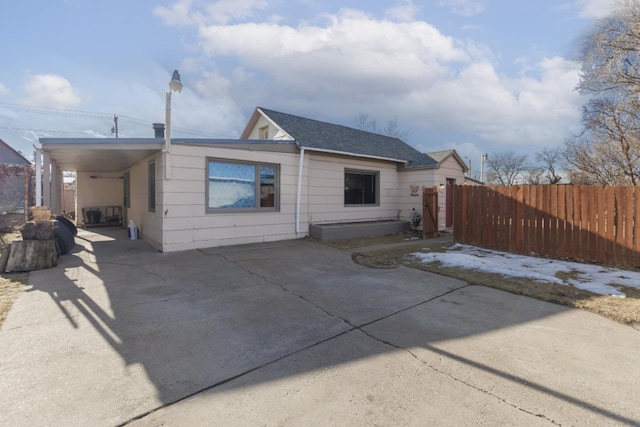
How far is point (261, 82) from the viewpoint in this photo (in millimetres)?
23766

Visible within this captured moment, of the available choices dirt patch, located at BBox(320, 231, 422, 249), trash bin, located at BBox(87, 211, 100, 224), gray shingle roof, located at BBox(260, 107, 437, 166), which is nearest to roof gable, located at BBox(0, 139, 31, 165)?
trash bin, located at BBox(87, 211, 100, 224)

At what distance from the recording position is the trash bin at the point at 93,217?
521 inches

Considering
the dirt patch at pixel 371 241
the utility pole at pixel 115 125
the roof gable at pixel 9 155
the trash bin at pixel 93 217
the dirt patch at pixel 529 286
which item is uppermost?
the utility pole at pixel 115 125

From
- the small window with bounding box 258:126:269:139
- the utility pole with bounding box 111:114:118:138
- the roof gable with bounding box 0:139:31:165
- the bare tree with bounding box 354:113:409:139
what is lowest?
the small window with bounding box 258:126:269:139

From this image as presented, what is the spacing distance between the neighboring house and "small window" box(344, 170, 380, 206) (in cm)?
1275

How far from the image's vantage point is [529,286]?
487 cm

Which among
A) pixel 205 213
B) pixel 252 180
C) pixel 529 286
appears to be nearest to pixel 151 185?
pixel 205 213

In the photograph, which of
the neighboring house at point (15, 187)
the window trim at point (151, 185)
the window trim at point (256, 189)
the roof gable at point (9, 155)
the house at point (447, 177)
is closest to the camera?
the window trim at point (256, 189)

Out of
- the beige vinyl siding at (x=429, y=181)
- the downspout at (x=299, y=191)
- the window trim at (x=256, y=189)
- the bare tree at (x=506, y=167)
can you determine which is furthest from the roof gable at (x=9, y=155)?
the bare tree at (x=506, y=167)

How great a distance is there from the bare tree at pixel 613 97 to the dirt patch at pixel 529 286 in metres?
8.82

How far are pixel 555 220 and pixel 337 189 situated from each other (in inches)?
245

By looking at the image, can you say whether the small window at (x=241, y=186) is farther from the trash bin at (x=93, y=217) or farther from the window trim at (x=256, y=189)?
the trash bin at (x=93, y=217)

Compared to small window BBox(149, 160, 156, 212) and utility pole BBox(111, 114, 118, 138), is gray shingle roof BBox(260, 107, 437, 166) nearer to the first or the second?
small window BBox(149, 160, 156, 212)

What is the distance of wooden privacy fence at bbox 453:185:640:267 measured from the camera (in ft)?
20.3
